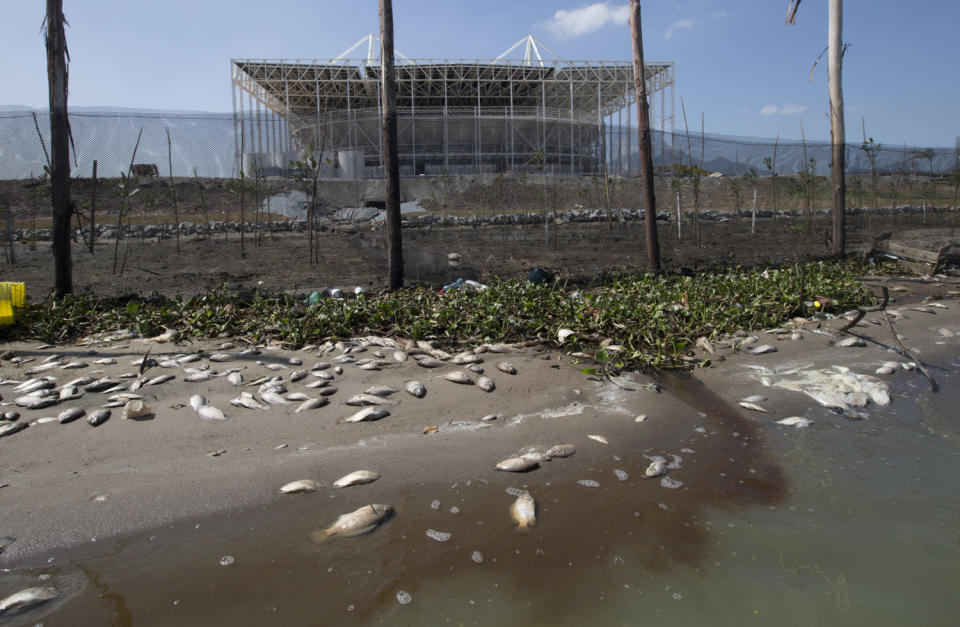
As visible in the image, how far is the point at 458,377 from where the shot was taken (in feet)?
14.6

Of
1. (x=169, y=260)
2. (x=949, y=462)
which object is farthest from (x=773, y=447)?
(x=169, y=260)

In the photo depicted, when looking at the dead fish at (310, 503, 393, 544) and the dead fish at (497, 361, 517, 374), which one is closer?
the dead fish at (310, 503, 393, 544)

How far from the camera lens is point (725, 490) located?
307cm

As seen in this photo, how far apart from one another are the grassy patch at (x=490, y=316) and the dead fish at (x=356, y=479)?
7.81 ft

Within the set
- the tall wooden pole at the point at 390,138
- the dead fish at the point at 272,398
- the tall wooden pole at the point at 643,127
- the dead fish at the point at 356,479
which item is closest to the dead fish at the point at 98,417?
the dead fish at the point at 272,398

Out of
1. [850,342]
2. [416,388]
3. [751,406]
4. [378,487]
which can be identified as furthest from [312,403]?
[850,342]

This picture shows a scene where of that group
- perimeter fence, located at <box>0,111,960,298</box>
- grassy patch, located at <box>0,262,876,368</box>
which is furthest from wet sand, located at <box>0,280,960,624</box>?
perimeter fence, located at <box>0,111,960,298</box>

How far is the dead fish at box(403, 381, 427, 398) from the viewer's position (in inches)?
166

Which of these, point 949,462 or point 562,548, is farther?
point 949,462

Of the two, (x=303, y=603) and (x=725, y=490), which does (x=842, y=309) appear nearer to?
(x=725, y=490)

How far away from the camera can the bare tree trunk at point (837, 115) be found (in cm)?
1005

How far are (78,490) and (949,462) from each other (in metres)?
5.13

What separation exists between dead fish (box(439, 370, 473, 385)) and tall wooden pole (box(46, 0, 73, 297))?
20.3ft

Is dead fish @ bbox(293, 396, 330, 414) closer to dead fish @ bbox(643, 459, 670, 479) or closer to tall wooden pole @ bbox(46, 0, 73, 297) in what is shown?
dead fish @ bbox(643, 459, 670, 479)
